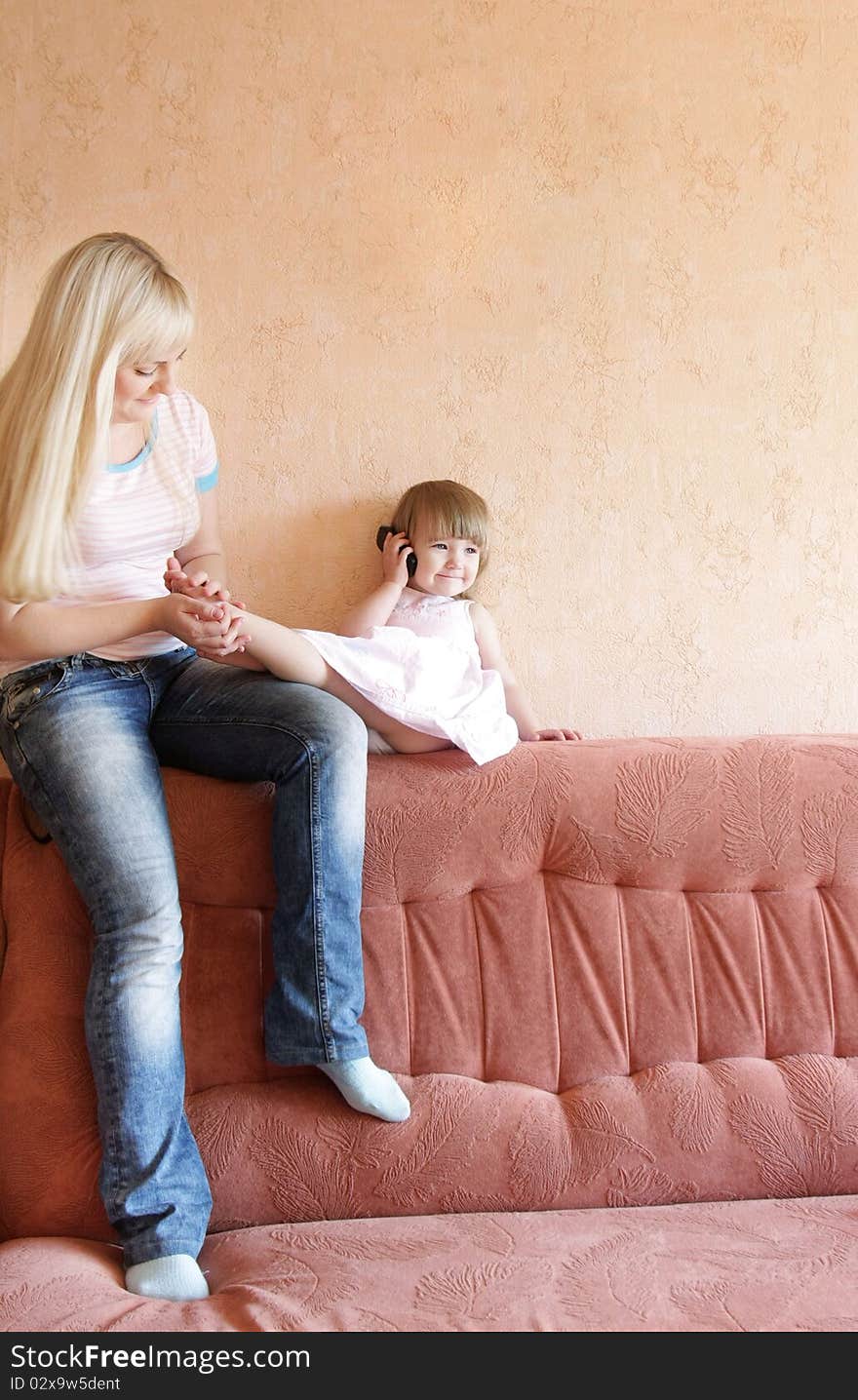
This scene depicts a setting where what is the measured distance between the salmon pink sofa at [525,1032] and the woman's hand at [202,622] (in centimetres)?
22

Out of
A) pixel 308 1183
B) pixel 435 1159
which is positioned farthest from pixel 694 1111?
pixel 308 1183

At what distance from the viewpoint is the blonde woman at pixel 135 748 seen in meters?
1.33

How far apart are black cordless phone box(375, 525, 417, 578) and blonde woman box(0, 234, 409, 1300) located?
1.25 ft

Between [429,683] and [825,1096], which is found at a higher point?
[429,683]

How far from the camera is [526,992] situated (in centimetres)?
151

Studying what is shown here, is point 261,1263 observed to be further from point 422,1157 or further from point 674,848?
point 674,848

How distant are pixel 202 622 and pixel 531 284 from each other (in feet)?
2.88

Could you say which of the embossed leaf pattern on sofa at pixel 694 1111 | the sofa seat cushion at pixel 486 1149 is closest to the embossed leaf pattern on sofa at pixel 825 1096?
the sofa seat cushion at pixel 486 1149

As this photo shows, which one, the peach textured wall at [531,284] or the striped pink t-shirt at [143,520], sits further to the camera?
the peach textured wall at [531,284]

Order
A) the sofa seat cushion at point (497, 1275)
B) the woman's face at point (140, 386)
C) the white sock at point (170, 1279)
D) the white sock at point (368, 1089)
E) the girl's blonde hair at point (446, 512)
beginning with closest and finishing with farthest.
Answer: the sofa seat cushion at point (497, 1275) < the white sock at point (170, 1279) < the white sock at point (368, 1089) < the woman's face at point (140, 386) < the girl's blonde hair at point (446, 512)

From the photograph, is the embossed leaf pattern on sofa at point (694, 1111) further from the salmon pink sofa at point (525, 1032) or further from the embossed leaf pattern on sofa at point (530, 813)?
the embossed leaf pattern on sofa at point (530, 813)

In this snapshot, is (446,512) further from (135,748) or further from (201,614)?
(135,748)

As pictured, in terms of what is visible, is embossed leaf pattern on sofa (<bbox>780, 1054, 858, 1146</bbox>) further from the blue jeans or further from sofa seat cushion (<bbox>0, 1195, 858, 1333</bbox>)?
the blue jeans

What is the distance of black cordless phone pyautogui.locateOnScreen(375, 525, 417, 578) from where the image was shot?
5.88ft
